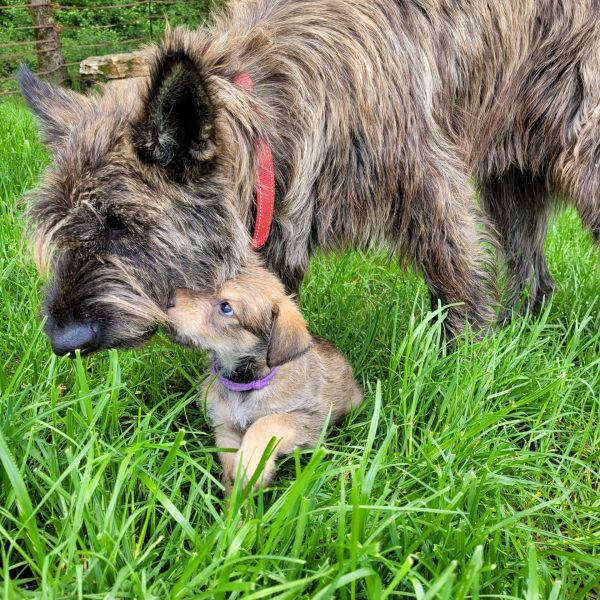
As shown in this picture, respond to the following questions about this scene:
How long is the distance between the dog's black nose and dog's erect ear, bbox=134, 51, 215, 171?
1.88 feet

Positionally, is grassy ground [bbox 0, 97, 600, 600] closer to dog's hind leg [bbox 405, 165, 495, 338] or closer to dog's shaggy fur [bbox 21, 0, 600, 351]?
dog's hind leg [bbox 405, 165, 495, 338]

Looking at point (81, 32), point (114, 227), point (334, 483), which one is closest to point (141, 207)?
point (114, 227)

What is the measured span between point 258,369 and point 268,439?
235 millimetres

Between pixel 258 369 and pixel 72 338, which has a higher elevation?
pixel 72 338

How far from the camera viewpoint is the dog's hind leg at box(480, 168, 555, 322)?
3.83 metres

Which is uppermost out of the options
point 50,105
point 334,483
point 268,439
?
point 50,105

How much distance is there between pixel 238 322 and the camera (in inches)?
84.6

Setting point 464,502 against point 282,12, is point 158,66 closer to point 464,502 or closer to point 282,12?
point 282,12

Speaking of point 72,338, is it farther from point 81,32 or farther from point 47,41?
point 81,32

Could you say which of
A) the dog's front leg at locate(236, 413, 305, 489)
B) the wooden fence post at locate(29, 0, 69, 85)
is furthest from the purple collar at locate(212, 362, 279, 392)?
the wooden fence post at locate(29, 0, 69, 85)

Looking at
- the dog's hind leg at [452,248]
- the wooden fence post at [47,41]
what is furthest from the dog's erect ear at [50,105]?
the wooden fence post at [47,41]

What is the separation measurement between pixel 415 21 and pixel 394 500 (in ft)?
6.13

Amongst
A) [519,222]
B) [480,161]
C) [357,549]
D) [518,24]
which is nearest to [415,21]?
[518,24]

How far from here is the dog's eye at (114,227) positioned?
7.60 feet
